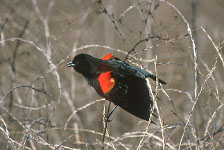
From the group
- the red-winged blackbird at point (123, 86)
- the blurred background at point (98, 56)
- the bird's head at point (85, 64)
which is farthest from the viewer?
the bird's head at point (85, 64)

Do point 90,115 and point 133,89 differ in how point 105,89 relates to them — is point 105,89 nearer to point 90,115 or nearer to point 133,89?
Result: point 133,89

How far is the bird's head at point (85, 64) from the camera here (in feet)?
10.9

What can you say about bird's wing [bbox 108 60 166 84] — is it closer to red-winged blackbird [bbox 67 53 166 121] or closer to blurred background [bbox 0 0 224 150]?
red-winged blackbird [bbox 67 53 166 121]

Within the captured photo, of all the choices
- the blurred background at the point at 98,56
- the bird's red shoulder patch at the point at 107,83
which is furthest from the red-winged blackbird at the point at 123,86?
the blurred background at the point at 98,56

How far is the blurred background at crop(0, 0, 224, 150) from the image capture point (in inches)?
108

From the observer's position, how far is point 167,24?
2.64 metres

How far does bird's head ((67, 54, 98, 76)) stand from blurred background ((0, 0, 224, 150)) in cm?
15

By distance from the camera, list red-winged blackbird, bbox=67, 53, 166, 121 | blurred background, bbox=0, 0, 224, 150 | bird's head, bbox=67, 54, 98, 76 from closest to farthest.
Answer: blurred background, bbox=0, 0, 224, 150 < red-winged blackbird, bbox=67, 53, 166, 121 < bird's head, bbox=67, 54, 98, 76

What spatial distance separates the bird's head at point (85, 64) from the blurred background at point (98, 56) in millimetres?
147

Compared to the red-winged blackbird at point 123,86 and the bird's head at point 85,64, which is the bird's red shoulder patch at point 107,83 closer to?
the red-winged blackbird at point 123,86

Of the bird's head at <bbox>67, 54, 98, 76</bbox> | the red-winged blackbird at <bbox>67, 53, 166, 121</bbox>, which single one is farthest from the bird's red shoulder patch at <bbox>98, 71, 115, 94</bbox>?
the bird's head at <bbox>67, 54, 98, 76</bbox>

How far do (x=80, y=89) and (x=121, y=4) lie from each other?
254cm

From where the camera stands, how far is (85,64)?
337 centimetres

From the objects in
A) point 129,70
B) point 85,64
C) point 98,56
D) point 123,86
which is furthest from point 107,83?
point 98,56
